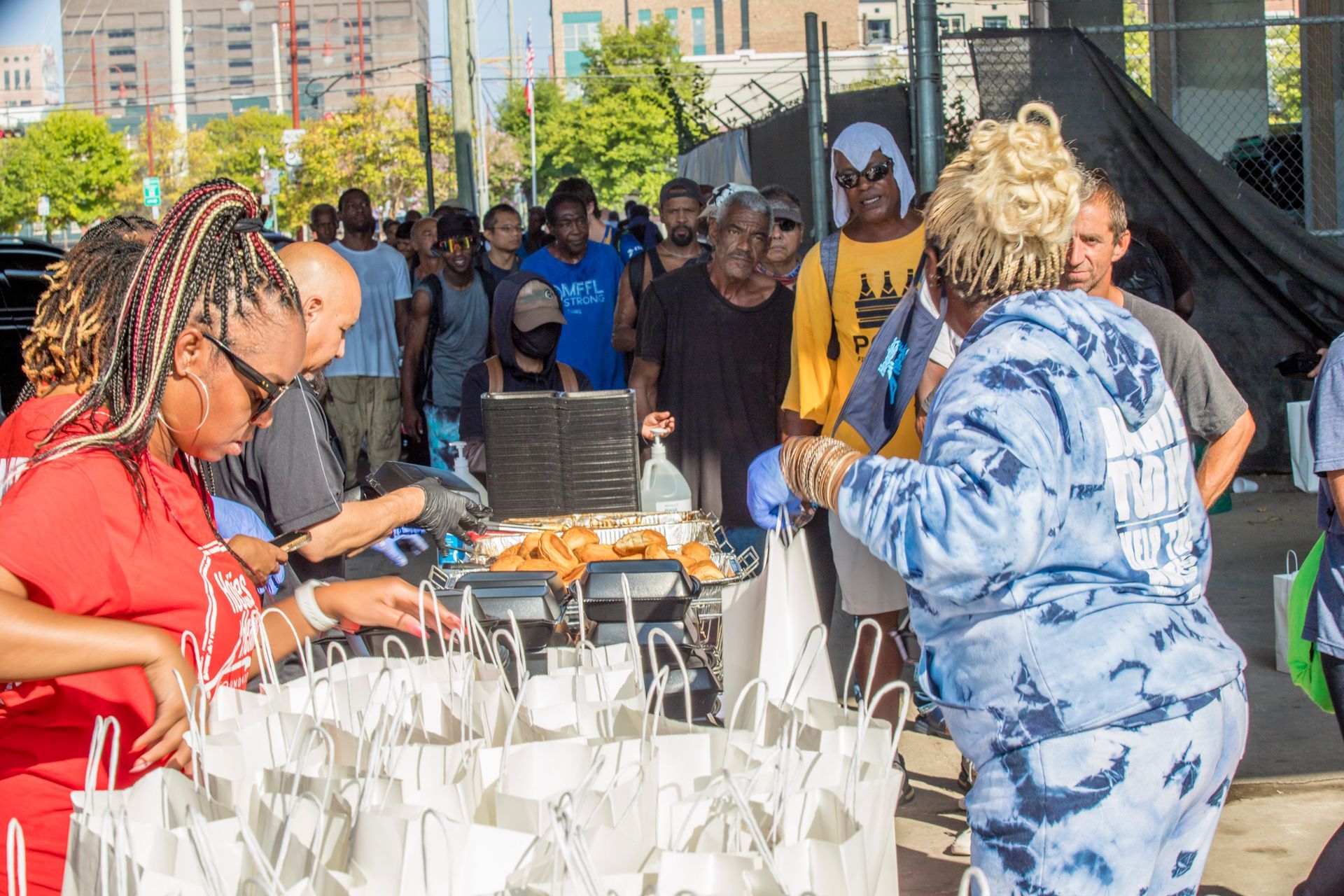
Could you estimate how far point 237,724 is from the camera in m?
1.84

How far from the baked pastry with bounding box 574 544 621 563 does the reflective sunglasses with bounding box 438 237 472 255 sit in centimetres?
473

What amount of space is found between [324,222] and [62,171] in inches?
1822

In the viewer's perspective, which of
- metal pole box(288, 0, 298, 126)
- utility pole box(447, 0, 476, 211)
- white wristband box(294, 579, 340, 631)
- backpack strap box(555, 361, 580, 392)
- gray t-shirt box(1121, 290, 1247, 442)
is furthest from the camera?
metal pole box(288, 0, 298, 126)

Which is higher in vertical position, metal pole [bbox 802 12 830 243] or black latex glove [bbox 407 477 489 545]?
metal pole [bbox 802 12 830 243]

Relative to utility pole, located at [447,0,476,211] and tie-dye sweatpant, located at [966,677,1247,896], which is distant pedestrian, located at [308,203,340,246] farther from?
tie-dye sweatpant, located at [966,677,1247,896]

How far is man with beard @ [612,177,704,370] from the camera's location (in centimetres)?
665

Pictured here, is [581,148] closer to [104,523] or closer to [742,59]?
[742,59]

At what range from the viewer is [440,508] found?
12.4 feet

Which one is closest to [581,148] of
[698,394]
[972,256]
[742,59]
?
[742,59]

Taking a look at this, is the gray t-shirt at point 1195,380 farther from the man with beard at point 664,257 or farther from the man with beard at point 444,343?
the man with beard at point 444,343

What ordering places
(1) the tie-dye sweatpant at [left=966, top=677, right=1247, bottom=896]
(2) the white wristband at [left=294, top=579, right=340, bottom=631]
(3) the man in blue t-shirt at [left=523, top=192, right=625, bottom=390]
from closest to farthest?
(1) the tie-dye sweatpant at [left=966, top=677, right=1247, bottom=896], (2) the white wristband at [left=294, top=579, right=340, bottom=631], (3) the man in blue t-shirt at [left=523, top=192, right=625, bottom=390]

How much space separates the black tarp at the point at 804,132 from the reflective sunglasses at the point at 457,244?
113 inches

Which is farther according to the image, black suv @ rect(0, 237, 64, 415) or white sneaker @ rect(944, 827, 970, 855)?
black suv @ rect(0, 237, 64, 415)

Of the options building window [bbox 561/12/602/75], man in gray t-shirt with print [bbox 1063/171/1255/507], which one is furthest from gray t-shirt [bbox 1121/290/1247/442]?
building window [bbox 561/12/602/75]
